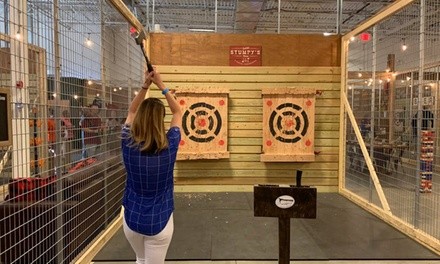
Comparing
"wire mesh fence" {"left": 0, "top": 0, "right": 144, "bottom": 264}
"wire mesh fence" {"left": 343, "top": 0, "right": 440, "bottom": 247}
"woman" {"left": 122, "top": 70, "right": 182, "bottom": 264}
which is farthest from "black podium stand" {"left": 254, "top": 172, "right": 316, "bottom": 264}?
"wire mesh fence" {"left": 343, "top": 0, "right": 440, "bottom": 247}

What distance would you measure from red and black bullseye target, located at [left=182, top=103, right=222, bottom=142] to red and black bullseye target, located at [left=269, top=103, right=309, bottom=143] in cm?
92

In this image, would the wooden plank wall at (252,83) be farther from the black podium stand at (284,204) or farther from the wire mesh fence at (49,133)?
the black podium stand at (284,204)

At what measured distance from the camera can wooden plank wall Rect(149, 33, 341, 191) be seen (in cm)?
619

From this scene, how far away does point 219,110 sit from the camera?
20.2ft

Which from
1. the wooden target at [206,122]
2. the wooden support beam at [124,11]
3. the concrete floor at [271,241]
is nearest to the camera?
the concrete floor at [271,241]

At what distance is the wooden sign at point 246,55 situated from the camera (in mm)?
6203

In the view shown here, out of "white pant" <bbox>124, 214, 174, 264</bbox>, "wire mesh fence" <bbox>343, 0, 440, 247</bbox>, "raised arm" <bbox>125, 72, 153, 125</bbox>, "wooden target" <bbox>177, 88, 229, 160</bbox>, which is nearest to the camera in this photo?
"white pant" <bbox>124, 214, 174, 264</bbox>

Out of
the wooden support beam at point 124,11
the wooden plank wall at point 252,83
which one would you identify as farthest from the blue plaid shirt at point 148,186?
the wooden plank wall at point 252,83

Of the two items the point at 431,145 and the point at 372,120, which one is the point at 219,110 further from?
the point at 431,145

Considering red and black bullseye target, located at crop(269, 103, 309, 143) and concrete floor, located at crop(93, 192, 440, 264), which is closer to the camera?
concrete floor, located at crop(93, 192, 440, 264)

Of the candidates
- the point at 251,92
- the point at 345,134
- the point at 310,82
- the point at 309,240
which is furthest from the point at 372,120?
the point at 309,240

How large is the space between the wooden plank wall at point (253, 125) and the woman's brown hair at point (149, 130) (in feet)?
13.9

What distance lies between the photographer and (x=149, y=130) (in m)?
1.97

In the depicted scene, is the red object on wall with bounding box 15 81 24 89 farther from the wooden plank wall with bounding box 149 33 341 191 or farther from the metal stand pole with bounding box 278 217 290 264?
the wooden plank wall with bounding box 149 33 341 191
